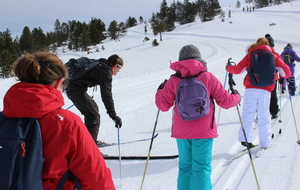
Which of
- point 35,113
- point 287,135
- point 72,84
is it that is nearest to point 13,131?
point 35,113

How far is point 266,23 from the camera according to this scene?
36125 mm

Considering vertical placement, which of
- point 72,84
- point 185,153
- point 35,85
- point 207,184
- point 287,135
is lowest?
point 287,135

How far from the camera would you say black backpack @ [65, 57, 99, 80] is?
324cm

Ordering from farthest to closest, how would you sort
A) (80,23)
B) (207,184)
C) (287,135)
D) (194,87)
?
1. (80,23)
2. (287,135)
3. (207,184)
4. (194,87)

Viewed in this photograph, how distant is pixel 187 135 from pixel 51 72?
1.45 metres

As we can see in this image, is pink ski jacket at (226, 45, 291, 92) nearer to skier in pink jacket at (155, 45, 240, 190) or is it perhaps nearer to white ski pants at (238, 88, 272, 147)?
white ski pants at (238, 88, 272, 147)

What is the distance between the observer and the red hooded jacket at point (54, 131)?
1.17m

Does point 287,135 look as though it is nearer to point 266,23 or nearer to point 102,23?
point 266,23

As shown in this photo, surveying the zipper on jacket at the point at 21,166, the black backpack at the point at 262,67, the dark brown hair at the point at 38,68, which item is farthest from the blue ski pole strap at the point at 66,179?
the black backpack at the point at 262,67

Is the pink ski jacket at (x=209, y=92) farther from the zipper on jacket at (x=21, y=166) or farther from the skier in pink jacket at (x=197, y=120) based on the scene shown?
the zipper on jacket at (x=21, y=166)

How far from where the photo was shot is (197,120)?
2.26 meters

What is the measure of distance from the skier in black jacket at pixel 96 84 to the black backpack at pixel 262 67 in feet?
6.23

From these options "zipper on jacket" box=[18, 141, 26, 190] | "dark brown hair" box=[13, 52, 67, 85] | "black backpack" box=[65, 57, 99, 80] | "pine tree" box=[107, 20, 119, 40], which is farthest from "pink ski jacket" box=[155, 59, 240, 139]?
"pine tree" box=[107, 20, 119, 40]

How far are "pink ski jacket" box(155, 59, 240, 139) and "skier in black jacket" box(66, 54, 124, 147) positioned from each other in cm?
109
